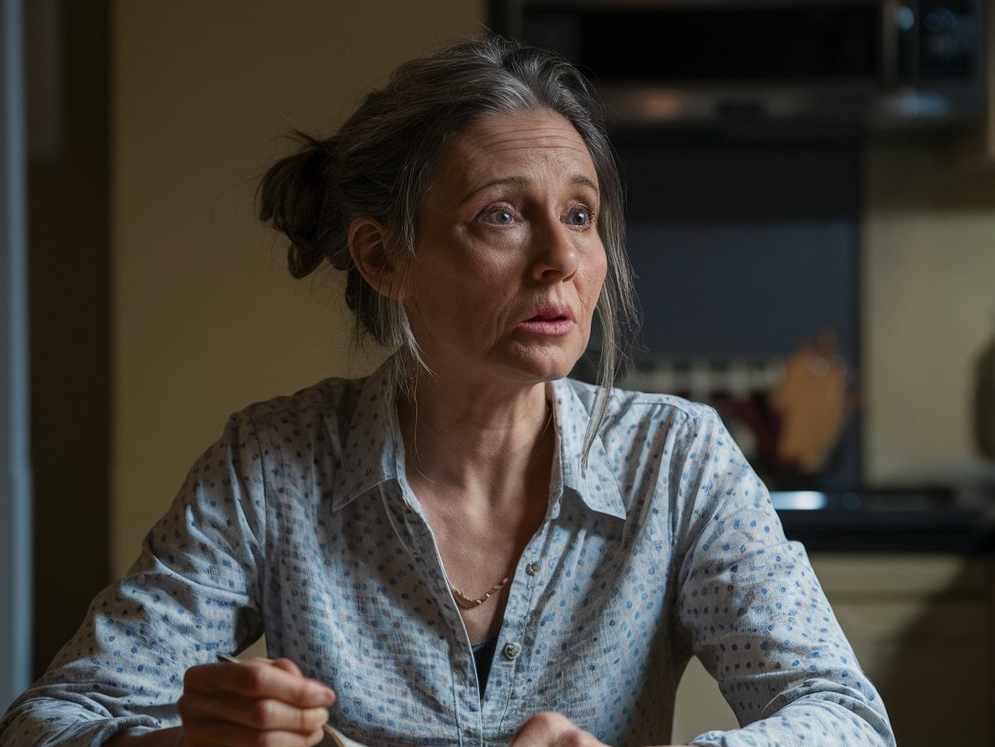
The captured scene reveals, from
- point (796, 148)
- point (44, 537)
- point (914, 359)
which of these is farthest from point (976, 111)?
point (44, 537)

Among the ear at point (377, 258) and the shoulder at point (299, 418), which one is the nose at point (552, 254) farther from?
the shoulder at point (299, 418)

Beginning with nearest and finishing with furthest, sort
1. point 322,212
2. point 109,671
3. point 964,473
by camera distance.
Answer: point 109,671
point 322,212
point 964,473

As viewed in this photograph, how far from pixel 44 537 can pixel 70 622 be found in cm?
28

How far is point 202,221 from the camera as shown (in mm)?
2588

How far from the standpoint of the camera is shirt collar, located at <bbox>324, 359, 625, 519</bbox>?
130 cm

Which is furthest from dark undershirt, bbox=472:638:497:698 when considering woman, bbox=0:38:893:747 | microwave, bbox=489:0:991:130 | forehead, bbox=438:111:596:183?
microwave, bbox=489:0:991:130

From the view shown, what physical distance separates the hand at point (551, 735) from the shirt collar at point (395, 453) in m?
0.36

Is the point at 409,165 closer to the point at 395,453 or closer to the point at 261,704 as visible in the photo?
the point at 395,453

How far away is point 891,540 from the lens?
2463mm

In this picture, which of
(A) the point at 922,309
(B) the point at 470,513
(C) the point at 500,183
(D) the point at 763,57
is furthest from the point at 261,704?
(A) the point at 922,309

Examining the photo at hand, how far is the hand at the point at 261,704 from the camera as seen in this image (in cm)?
91

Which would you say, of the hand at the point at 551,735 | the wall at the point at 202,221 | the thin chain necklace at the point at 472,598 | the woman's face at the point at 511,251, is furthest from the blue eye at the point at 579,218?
the wall at the point at 202,221

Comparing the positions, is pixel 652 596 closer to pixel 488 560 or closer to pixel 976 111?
pixel 488 560

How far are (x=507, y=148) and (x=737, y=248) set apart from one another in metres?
1.93
